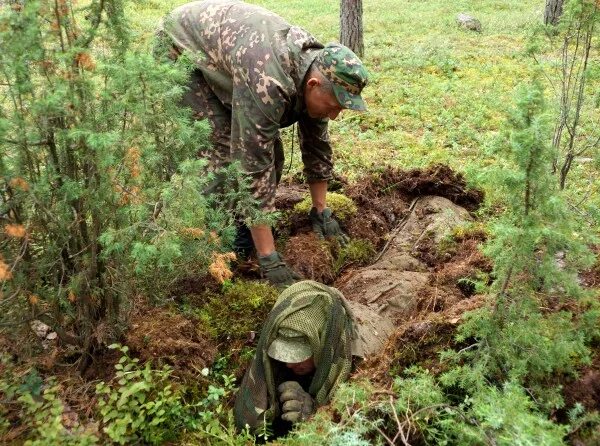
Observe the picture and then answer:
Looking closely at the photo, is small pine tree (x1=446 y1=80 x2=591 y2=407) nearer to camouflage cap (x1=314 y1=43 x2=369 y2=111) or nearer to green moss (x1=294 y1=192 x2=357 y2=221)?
camouflage cap (x1=314 y1=43 x2=369 y2=111)

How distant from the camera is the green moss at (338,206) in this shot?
479 cm

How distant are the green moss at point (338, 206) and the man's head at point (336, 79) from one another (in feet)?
4.42

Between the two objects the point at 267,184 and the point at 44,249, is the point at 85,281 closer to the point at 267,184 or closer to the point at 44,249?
the point at 44,249

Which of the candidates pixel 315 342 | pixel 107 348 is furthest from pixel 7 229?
pixel 315 342

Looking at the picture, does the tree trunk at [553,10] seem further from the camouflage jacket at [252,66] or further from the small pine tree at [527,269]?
the small pine tree at [527,269]

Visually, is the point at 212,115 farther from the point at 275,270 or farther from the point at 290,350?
the point at 290,350

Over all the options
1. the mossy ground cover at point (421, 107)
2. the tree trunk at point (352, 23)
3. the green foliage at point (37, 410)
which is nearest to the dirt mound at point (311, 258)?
the mossy ground cover at point (421, 107)

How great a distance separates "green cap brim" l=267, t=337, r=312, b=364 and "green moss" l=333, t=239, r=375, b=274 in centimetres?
143

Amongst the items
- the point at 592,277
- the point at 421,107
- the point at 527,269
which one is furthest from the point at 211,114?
the point at 421,107

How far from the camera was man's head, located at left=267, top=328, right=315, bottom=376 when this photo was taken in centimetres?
284

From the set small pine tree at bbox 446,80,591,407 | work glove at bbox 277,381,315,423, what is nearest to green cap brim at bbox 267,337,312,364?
work glove at bbox 277,381,315,423

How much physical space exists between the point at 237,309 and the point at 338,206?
1.77 meters

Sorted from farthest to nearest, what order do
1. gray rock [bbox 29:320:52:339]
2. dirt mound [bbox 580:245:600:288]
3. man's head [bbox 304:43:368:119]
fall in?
man's head [bbox 304:43:368:119] → gray rock [bbox 29:320:52:339] → dirt mound [bbox 580:245:600:288]

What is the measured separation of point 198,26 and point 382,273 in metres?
2.30
